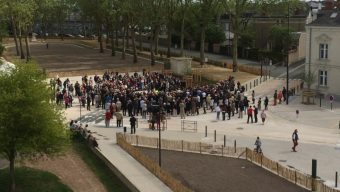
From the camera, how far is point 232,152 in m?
35.1

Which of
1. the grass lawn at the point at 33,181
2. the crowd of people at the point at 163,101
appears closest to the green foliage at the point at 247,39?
the crowd of people at the point at 163,101

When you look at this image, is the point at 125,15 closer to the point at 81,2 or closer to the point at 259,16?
the point at 81,2

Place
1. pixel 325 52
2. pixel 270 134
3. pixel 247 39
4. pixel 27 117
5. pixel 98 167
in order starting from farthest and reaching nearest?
pixel 247 39 → pixel 325 52 → pixel 270 134 → pixel 98 167 → pixel 27 117

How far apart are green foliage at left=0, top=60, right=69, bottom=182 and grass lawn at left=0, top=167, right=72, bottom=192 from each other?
181 centimetres

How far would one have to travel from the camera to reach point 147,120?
4472 centimetres

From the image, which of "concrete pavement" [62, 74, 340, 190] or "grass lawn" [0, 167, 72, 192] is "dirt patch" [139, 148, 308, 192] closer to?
"concrete pavement" [62, 74, 340, 190]

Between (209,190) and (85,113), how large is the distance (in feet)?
70.4

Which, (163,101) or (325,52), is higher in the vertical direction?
(325,52)

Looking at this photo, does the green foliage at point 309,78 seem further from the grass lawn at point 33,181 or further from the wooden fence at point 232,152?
the grass lawn at point 33,181

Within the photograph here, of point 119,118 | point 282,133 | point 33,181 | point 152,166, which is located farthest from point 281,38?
point 33,181

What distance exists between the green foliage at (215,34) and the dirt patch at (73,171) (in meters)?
65.5

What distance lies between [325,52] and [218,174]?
29.9 meters

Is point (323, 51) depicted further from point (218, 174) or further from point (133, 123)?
point (218, 174)

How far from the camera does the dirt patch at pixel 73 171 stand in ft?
99.6
